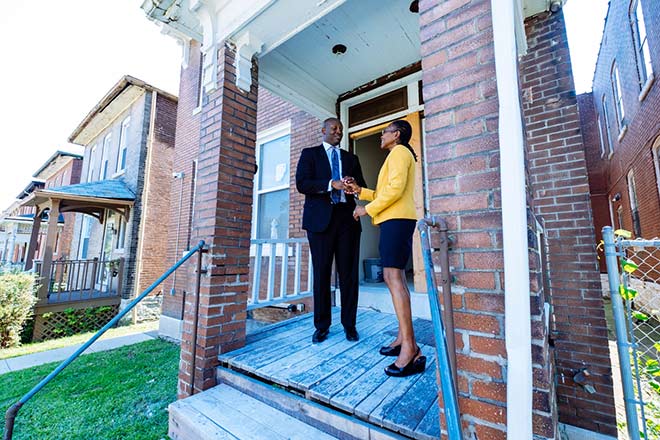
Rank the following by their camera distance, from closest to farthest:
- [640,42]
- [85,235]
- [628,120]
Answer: [640,42] → [628,120] → [85,235]

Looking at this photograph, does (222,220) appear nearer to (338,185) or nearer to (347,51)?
(338,185)

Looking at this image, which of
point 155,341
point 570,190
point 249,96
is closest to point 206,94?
point 249,96

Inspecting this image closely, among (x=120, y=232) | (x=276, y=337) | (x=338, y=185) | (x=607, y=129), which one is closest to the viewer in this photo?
(x=338, y=185)

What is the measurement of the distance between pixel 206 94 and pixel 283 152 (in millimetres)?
2440

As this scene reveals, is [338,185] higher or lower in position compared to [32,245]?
higher

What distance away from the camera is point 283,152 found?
509 centimetres

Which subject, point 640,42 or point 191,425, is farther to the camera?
point 640,42

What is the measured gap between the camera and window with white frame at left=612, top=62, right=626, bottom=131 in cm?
921

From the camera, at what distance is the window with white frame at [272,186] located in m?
4.88

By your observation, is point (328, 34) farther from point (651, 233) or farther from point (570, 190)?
point (651, 233)

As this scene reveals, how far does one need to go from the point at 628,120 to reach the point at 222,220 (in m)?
11.7

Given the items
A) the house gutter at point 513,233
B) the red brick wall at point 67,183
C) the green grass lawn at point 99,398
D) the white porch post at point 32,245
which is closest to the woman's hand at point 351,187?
the house gutter at point 513,233

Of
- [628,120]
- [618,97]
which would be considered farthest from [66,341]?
[618,97]

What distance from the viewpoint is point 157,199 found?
9.56m
